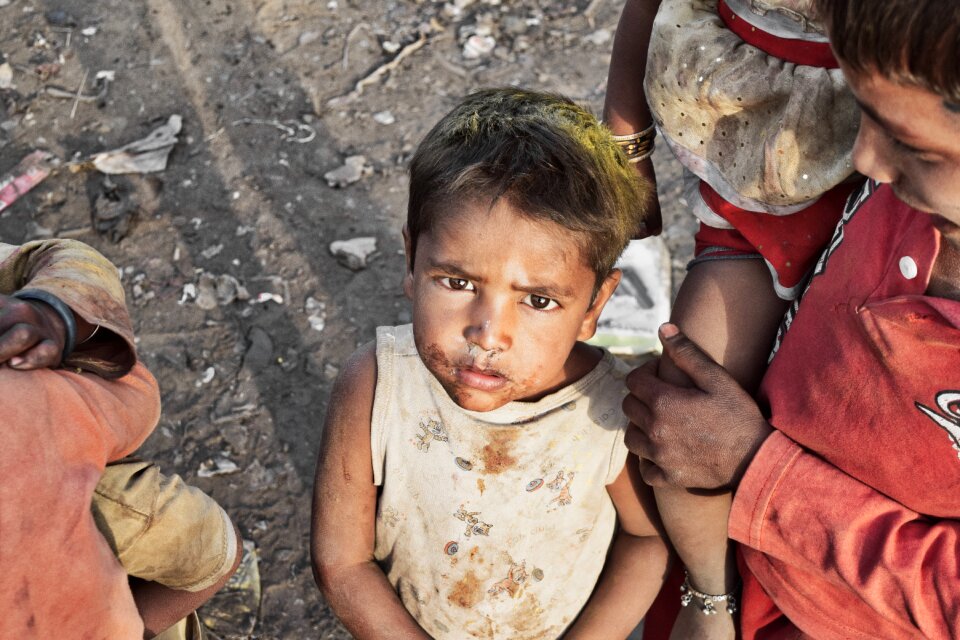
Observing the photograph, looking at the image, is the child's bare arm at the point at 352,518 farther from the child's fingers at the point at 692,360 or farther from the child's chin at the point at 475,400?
the child's fingers at the point at 692,360

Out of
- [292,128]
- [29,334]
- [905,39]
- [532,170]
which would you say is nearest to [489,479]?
[532,170]

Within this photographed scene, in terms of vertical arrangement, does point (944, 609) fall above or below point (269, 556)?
above

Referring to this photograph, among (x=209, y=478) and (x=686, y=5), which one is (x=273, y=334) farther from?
(x=686, y=5)

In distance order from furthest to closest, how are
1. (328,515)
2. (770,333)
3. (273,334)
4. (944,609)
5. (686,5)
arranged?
(273,334)
(328,515)
(770,333)
(686,5)
(944,609)

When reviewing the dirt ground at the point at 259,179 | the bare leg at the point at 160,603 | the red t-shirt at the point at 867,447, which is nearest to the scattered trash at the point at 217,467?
the dirt ground at the point at 259,179

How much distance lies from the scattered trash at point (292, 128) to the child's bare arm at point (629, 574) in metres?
2.46

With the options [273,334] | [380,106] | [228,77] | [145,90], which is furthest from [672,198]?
[145,90]

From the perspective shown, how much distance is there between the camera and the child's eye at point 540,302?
166 centimetres

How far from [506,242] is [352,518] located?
28.4 inches

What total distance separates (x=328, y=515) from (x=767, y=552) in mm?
890

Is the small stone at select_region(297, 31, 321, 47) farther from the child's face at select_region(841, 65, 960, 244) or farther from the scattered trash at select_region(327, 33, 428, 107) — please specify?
the child's face at select_region(841, 65, 960, 244)

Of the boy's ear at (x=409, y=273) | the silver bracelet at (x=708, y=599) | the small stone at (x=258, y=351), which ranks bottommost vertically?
the small stone at (x=258, y=351)

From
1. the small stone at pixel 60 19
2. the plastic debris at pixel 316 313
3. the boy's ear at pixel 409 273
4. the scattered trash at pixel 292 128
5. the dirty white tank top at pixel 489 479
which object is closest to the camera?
the boy's ear at pixel 409 273

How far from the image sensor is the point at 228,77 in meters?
4.09
